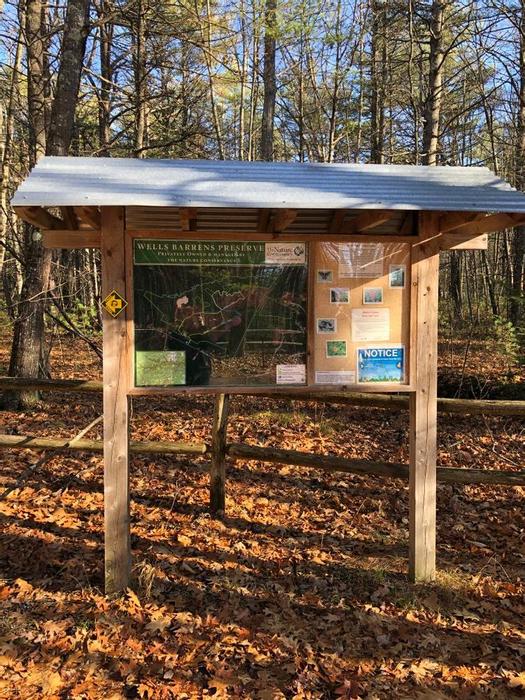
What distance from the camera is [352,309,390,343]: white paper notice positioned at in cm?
370

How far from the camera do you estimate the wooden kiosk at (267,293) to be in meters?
3.47

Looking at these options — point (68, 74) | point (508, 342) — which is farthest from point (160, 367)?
point (508, 342)

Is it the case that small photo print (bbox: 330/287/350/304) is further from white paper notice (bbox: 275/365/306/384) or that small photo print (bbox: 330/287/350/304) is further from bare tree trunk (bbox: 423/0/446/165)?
bare tree trunk (bbox: 423/0/446/165)

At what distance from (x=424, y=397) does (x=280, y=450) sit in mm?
1525

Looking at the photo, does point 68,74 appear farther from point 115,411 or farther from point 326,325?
point 326,325

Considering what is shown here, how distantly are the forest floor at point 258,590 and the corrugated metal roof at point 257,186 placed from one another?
2.76m

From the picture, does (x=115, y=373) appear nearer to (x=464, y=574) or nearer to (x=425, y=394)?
(x=425, y=394)

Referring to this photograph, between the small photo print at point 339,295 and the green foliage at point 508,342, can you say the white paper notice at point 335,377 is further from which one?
the green foliage at point 508,342

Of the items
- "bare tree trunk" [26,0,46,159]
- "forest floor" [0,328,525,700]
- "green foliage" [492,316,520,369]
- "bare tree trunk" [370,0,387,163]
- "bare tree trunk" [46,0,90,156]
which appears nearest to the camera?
"forest floor" [0,328,525,700]

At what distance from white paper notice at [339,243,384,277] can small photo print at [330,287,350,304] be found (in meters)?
0.11

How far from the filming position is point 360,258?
3.67 m

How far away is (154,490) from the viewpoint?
5543 millimetres

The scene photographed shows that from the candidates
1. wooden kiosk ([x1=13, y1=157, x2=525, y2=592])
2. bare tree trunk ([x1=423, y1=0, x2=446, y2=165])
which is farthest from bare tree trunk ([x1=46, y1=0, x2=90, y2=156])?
bare tree trunk ([x1=423, y1=0, x2=446, y2=165])

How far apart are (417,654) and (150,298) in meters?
2.93
